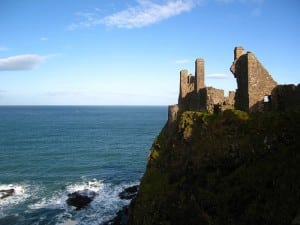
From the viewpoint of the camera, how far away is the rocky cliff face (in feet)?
62.0

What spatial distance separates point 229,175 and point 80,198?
31.7 metres

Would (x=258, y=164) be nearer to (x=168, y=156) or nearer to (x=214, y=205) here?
(x=214, y=205)

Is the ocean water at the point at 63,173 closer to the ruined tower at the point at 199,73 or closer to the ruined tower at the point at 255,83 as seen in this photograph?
the ruined tower at the point at 199,73

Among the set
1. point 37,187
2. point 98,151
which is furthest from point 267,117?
point 98,151

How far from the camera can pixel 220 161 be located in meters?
25.9

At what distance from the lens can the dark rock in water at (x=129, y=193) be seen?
50500 millimetres

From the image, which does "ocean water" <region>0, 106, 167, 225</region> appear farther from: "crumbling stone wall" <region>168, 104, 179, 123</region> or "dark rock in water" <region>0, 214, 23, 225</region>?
"crumbling stone wall" <region>168, 104, 179, 123</region>

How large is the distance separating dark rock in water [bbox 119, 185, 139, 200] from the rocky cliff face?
54.5 ft

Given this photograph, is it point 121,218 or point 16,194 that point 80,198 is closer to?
point 121,218

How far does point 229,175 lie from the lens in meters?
23.8

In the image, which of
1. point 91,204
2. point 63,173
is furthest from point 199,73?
point 63,173

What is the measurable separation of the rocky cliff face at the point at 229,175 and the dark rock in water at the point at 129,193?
16.6 metres

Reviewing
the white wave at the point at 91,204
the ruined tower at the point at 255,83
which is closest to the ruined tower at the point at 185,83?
the ruined tower at the point at 255,83

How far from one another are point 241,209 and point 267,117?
758 centimetres
